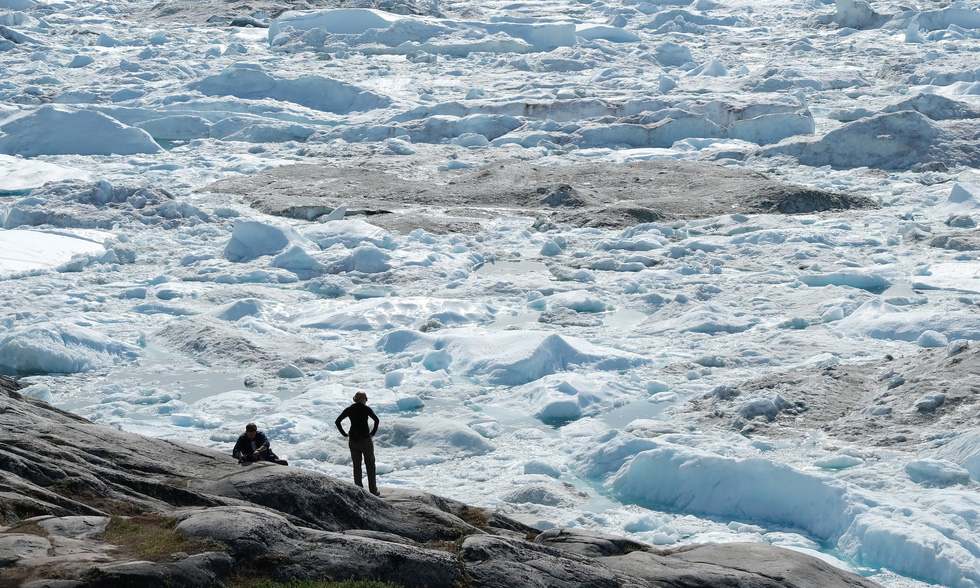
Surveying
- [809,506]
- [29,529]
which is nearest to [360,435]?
[29,529]

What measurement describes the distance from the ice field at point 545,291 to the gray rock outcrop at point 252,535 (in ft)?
4.27

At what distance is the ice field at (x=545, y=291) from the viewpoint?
26.3ft

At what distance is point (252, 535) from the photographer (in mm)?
5039

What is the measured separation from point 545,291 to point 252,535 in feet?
26.6

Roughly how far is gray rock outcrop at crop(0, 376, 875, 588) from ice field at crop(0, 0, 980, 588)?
1.30 metres

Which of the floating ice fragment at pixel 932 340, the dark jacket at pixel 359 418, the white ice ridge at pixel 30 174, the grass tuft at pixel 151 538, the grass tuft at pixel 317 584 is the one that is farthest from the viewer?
the white ice ridge at pixel 30 174

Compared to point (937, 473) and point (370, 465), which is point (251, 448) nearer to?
point (370, 465)

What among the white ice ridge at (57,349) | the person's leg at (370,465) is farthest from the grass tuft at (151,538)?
the white ice ridge at (57,349)

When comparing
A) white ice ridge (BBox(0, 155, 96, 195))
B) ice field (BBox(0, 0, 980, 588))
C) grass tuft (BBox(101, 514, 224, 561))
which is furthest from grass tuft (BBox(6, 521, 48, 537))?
white ice ridge (BBox(0, 155, 96, 195))

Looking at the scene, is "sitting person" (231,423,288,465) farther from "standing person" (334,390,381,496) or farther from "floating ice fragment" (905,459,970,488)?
"floating ice fragment" (905,459,970,488)

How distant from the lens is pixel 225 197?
1770cm

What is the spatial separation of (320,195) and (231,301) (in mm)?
5687

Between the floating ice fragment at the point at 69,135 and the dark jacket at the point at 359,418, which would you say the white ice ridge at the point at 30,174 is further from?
the dark jacket at the point at 359,418

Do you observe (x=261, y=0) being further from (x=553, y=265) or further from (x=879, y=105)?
(x=553, y=265)
